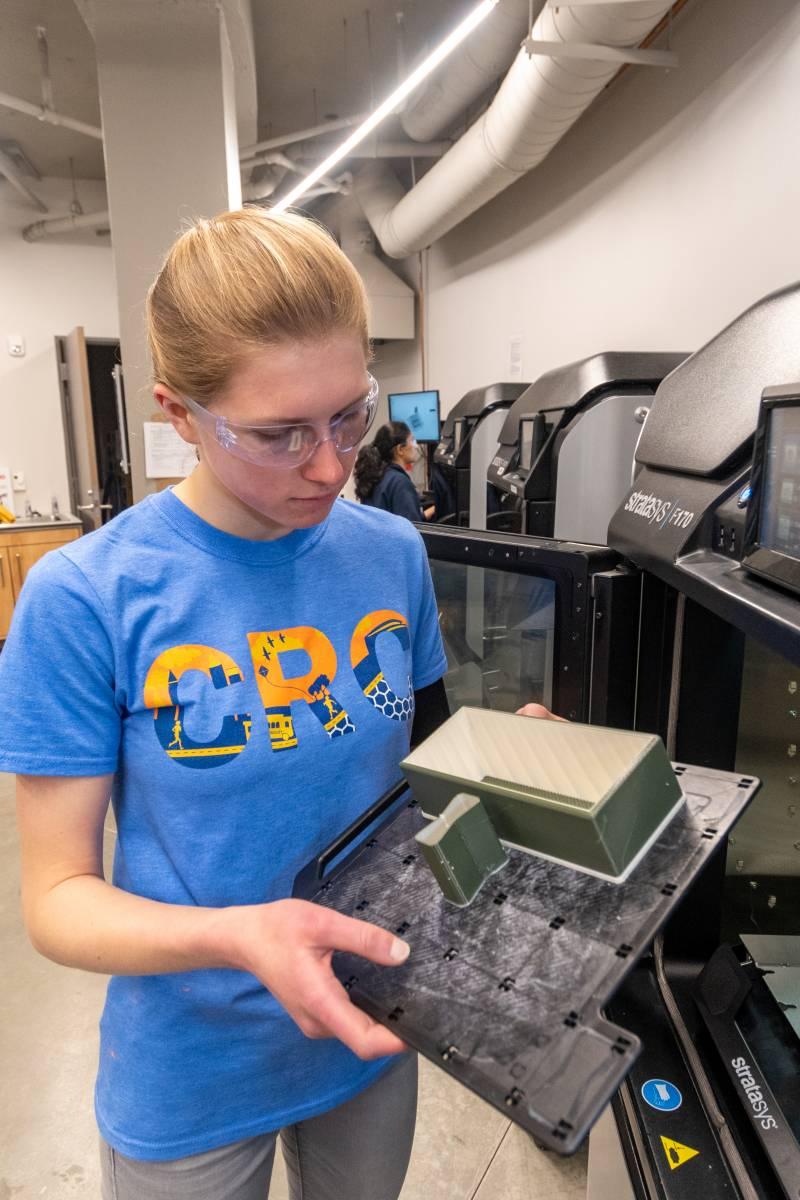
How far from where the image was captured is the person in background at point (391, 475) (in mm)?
3912

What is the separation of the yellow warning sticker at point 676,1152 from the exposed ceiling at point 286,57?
463cm

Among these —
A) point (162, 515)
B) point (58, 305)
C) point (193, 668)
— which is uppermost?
point (58, 305)

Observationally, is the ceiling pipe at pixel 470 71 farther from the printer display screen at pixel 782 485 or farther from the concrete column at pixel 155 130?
the printer display screen at pixel 782 485

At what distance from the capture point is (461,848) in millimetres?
641

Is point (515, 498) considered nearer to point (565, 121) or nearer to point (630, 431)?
point (630, 431)

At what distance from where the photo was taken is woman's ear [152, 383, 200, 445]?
748mm

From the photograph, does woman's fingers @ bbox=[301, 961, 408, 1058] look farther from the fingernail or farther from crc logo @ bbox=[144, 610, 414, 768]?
crc logo @ bbox=[144, 610, 414, 768]

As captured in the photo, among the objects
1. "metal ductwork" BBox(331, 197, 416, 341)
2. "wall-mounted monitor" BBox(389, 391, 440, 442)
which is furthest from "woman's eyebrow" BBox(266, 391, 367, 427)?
"metal ductwork" BBox(331, 197, 416, 341)

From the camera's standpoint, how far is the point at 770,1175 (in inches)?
32.3

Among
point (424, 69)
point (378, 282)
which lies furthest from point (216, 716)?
point (378, 282)

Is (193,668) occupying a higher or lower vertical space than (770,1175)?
higher

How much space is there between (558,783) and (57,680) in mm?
487

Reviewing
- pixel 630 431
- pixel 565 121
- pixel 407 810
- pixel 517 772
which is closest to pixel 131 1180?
pixel 407 810

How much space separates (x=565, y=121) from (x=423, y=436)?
246 cm
